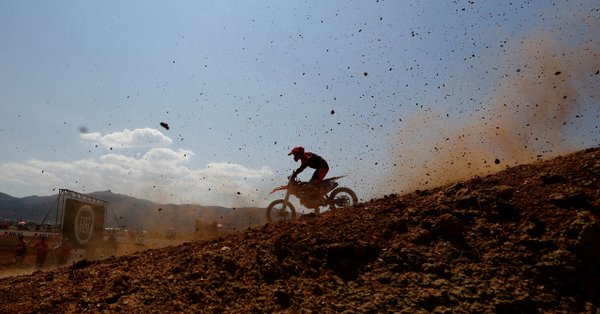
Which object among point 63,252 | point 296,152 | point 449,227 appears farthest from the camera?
point 63,252

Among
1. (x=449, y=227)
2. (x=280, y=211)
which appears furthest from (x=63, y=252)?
(x=449, y=227)

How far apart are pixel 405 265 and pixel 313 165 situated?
862 centimetres

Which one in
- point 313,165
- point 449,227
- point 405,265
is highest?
point 313,165

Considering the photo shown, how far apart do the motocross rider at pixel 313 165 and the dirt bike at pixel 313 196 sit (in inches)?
1.3

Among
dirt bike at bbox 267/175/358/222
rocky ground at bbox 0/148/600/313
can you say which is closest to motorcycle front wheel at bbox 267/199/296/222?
dirt bike at bbox 267/175/358/222

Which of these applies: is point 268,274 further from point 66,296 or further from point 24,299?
point 24,299

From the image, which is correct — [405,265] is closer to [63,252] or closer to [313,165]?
[313,165]

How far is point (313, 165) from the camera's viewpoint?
1366 centimetres

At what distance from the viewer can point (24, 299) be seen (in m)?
6.27

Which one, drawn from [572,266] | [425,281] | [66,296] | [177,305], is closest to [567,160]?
[572,266]

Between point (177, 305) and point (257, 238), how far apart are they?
7.21ft

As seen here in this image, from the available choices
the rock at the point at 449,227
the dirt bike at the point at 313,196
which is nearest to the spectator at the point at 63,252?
the dirt bike at the point at 313,196

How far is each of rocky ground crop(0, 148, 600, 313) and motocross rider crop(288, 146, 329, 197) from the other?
6289 mm

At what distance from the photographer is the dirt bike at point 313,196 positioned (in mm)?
13711
